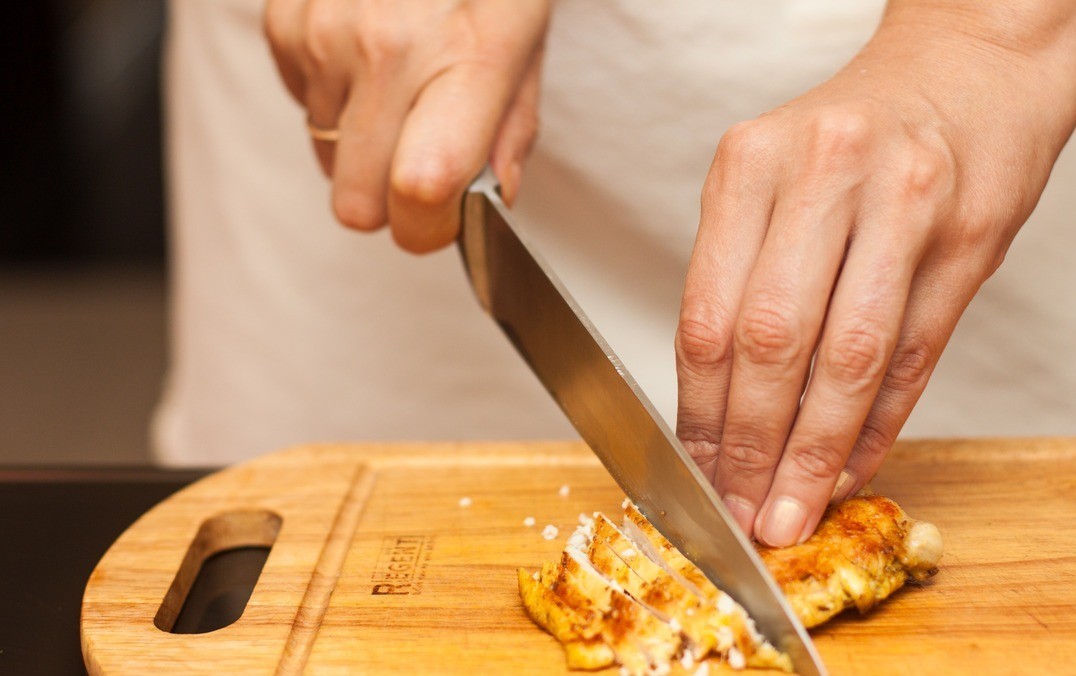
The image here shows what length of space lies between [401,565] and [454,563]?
85mm

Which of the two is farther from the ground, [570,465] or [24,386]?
[570,465]

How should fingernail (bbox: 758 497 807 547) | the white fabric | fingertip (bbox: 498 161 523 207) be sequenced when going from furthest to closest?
the white fabric → fingertip (bbox: 498 161 523 207) → fingernail (bbox: 758 497 807 547)

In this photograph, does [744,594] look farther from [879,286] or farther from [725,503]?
[879,286]

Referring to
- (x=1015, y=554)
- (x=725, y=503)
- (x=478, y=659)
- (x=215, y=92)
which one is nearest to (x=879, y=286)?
(x=725, y=503)

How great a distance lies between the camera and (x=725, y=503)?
1509 millimetres

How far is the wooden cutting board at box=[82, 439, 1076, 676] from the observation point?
4.58ft

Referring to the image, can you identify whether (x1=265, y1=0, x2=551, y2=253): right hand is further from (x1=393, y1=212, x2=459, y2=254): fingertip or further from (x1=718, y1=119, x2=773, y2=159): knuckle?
(x1=718, y1=119, x2=773, y2=159): knuckle

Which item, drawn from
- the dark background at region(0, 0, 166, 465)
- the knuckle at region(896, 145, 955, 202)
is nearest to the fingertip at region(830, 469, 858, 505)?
the knuckle at region(896, 145, 955, 202)

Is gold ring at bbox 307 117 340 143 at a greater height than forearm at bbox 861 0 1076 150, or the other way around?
forearm at bbox 861 0 1076 150

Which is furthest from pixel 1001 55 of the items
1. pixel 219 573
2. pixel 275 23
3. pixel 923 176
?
pixel 219 573

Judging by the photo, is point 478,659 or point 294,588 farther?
point 294,588

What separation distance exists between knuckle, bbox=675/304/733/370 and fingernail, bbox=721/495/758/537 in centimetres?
21

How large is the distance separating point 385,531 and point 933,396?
136cm

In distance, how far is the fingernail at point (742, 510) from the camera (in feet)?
4.89
